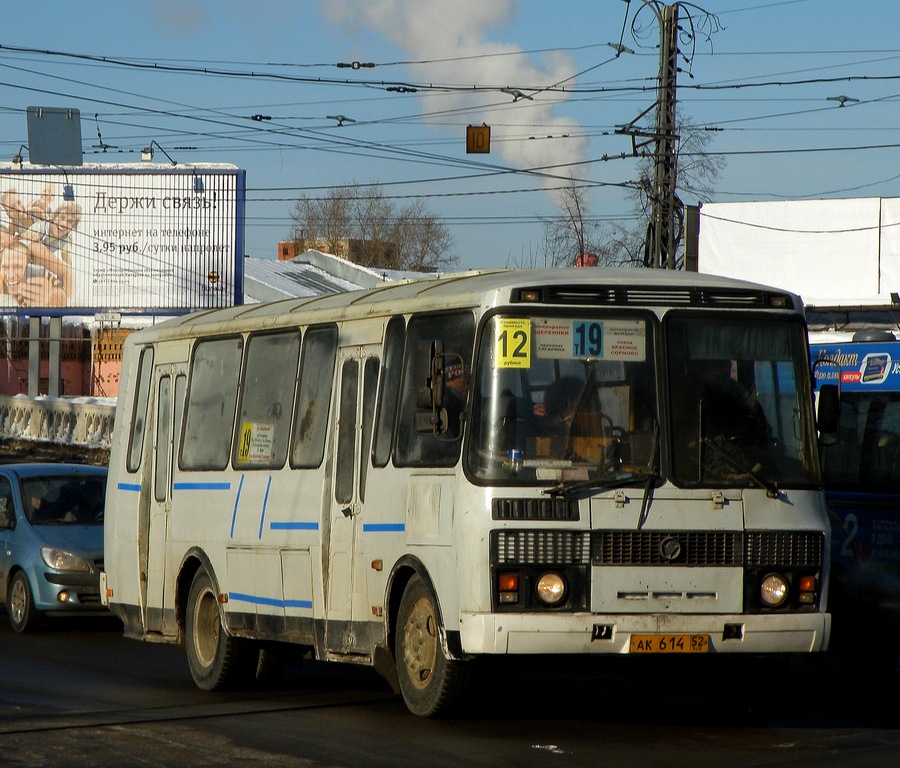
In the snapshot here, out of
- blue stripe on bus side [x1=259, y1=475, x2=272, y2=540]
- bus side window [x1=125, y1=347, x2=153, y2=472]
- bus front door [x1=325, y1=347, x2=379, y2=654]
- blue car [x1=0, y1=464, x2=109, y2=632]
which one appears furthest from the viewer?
blue car [x1=0, y1=464, x2=109, y2=632]

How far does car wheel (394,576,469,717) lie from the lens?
360 inches

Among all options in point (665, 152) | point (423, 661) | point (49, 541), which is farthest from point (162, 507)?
point (665, 152)

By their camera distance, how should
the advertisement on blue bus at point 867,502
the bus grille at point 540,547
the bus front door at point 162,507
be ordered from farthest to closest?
the bus front door at point 162,507 → the advertisement on blue bus at point 867,502 → the bus grille at point 540,547

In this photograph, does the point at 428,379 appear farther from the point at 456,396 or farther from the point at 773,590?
the point at 773,590

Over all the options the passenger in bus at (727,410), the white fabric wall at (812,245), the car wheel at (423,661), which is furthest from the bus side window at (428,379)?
the white fabric wall at (812,245)

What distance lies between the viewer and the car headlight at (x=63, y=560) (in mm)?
14922

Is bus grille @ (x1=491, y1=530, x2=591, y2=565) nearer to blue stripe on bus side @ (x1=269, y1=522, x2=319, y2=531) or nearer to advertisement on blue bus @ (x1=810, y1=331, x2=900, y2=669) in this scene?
blue stripe on bus side @ (x1=269, y1=522, x2=319, y2=531)

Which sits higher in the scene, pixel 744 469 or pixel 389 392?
pixel 389 392

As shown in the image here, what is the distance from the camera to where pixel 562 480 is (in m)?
8.82

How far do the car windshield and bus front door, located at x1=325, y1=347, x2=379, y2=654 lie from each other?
6.10 meters

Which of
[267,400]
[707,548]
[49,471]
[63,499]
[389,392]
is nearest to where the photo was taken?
[707,548]

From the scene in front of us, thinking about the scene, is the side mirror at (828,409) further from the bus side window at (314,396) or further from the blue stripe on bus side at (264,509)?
the blue stripe on bus side at (264,509)

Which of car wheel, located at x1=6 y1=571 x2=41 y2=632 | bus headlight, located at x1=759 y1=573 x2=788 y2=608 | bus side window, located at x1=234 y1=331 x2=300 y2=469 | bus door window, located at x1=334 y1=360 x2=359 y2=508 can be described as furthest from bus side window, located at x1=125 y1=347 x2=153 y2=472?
bus headlight, located at x1=759 y1=573 x2=788 y2=608

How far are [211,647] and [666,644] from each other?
4.17m
